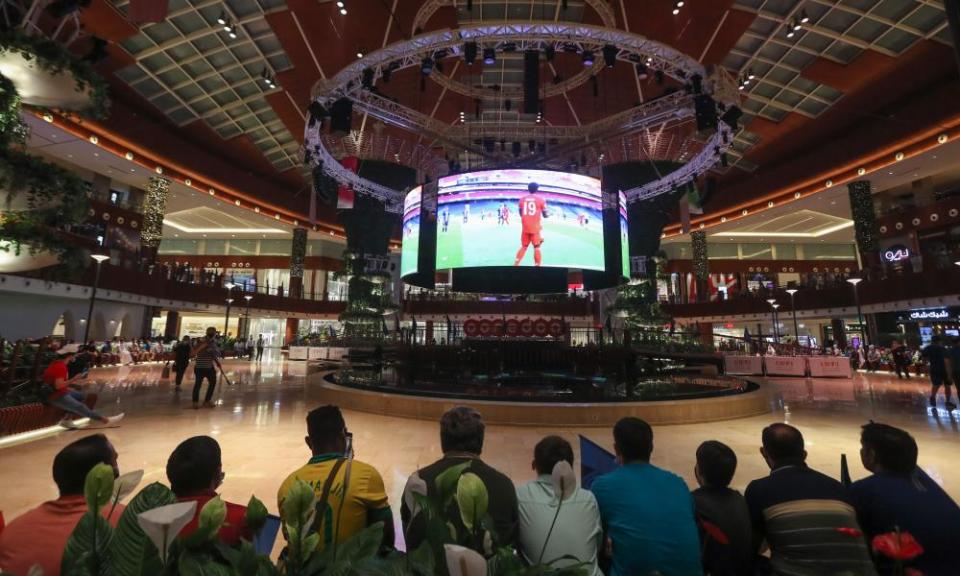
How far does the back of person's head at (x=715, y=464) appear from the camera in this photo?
1.78 meters

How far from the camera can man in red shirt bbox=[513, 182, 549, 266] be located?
995cm

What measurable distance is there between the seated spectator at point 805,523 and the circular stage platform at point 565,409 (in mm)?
4793

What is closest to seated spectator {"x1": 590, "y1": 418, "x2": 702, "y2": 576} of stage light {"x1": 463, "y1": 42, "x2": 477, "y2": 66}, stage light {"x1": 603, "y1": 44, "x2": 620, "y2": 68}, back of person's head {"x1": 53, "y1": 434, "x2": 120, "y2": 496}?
back of person's head {"x1": 53, "y1": 434, "x2": 120, "y2": 496}

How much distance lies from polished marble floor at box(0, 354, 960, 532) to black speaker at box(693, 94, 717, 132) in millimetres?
5748

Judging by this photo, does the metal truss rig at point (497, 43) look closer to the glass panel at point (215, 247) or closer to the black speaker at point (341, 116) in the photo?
the black speaker at point (341, 116)

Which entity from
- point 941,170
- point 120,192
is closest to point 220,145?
point 120,192

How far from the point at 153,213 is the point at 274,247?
604 inches

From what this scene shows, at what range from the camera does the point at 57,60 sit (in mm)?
5012

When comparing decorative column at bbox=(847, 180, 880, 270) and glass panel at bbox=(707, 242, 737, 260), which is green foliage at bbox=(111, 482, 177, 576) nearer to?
decorative column at bbox=(847, 180, 880, 270)

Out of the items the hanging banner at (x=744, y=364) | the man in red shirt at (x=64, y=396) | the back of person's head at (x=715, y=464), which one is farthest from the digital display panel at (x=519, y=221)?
the hanging banner at (x=744, y=364)

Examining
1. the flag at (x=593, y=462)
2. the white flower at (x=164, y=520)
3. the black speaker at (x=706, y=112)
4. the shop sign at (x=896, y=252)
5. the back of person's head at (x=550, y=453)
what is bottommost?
the flag at (x=593, y=462)

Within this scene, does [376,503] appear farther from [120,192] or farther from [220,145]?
[120,192]

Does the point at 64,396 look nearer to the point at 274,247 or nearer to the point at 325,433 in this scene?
the point at 325,433

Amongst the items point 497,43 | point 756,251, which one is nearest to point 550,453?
point 497,43
